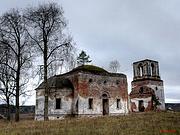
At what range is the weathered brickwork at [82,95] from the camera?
3139cm

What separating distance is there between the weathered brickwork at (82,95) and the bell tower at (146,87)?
10.7 metres

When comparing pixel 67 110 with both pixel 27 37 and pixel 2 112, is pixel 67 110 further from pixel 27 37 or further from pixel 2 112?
pixel 2 112


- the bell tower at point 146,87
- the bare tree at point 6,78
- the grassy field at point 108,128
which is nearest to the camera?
the grassy field at point 108,128

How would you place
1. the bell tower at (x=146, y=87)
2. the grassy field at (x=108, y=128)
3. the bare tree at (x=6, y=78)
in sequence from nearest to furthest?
the grassy field at (x=108, y=128), the bare tree at (x=6, y=78), the bell tower at (x=146, y=87)

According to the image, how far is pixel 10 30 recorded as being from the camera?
2619 cm

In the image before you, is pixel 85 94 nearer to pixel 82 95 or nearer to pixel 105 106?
pixel 82 95

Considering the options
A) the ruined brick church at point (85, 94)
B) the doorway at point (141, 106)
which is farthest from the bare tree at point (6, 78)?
the doorway at point (141, 106)

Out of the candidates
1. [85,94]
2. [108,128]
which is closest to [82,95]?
[85,94]

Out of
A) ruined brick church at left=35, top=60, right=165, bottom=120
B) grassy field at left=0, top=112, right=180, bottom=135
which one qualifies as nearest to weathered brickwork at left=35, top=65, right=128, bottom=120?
ruined brick church at left=35, top=60, right=165, bottom=120

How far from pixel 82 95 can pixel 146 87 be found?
635 inches

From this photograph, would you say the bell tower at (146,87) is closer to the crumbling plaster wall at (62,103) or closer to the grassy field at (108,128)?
the crumbling plaster wall at (62,103)

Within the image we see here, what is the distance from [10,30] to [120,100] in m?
16.0

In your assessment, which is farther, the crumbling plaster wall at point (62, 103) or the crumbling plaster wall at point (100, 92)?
the crumbling plaster wall at point (62, 103)

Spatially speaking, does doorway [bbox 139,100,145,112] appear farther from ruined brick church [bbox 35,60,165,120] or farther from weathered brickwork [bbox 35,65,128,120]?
weathered brickwork [bbox 35,65,128,120]
